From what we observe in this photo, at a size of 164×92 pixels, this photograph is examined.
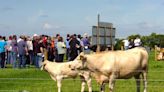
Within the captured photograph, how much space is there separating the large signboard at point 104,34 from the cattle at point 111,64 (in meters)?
17.1

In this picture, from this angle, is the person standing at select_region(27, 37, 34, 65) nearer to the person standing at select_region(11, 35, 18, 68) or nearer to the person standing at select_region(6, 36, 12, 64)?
the person standing at select_region(11, 35, 18, 68)

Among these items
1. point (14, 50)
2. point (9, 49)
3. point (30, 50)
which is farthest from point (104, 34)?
point (14, 50)

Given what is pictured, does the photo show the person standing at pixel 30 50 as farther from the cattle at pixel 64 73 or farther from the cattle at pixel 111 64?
the cattle at pixel 111 64

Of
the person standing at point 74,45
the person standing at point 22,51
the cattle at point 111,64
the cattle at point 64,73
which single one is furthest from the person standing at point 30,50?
the cattle at point 111,64

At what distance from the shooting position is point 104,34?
114 feet

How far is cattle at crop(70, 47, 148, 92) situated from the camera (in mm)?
13406

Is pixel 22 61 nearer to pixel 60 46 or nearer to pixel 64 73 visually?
pixel 60 46

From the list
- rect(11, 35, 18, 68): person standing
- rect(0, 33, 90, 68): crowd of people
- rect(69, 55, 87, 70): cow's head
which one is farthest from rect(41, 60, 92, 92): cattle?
rect(11, 35, 18, 68): person standing

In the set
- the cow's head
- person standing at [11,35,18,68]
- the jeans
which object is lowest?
the jeans

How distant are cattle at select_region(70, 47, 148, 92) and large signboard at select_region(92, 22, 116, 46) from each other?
17065 millimetres

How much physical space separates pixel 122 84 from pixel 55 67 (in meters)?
3.01

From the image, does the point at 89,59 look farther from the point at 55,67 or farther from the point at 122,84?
the point at 122,84

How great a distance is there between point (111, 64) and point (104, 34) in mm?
21241

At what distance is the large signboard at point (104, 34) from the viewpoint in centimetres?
3200
